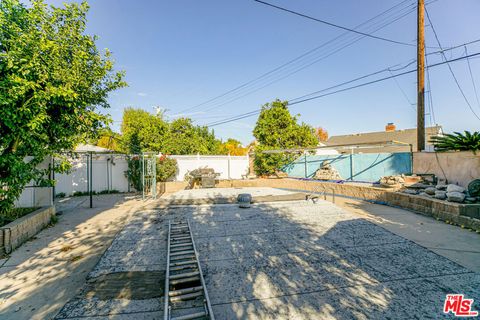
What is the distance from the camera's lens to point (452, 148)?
827 centimetres

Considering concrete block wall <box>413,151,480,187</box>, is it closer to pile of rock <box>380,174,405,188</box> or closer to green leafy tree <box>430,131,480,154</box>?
green leafy tree <box>430,131,480,154</box>

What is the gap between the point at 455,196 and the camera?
22.6 feet

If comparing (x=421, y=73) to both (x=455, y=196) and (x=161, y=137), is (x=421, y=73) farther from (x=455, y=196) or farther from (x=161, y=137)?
(x=161, y=137)

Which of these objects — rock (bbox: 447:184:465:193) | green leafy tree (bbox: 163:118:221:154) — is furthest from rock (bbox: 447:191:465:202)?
green leafy tree (bbox: 163:118:221:154)

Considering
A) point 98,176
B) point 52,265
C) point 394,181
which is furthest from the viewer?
point 98,176

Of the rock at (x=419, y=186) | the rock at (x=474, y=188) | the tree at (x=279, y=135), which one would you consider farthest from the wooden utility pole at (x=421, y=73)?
the tree at (x=279, y=135)

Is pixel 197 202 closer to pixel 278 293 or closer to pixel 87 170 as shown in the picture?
pixel 278 293

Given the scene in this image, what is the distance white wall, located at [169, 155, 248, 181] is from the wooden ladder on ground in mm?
11360

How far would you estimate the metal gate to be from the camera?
11.3 m

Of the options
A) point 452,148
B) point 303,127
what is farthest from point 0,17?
point 303,127

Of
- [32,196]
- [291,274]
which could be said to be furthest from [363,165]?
[32,196]

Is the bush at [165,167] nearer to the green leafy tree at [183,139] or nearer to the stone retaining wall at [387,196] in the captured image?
the stone retaining wall at [387,196]

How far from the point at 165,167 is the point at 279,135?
8.52 meters

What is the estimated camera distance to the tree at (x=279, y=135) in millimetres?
16922
